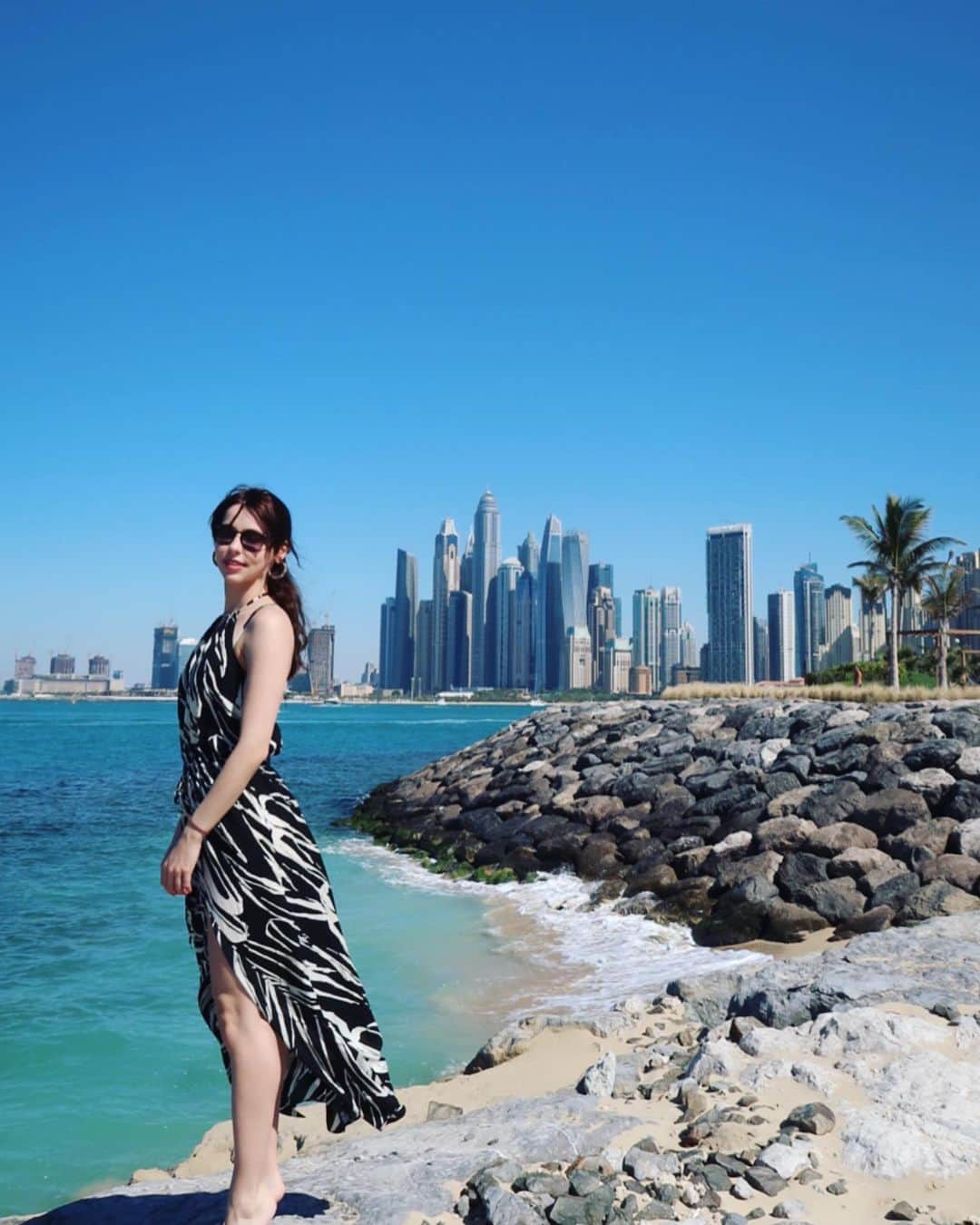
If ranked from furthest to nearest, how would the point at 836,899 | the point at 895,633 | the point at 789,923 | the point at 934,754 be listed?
the point at 895,633, the point at 934,754, the point at 836,899, the point at 789,923

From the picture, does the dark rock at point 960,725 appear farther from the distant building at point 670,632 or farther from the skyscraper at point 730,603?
the distant building at point 670,632

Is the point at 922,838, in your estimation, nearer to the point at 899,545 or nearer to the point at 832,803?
the point at 832,803

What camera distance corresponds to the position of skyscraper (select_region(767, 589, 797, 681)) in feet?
357

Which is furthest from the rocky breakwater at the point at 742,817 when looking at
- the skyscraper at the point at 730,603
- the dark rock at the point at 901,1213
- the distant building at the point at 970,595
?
the skyscraper at the point at 730,603

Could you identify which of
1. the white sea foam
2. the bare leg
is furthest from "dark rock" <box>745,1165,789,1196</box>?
the white sea foam

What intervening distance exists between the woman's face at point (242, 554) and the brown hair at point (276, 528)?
0.6 inches

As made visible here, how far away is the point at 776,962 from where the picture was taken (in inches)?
203

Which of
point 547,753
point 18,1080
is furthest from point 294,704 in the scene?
point 18,1080

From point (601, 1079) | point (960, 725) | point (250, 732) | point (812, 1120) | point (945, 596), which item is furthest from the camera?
point (945, 596)

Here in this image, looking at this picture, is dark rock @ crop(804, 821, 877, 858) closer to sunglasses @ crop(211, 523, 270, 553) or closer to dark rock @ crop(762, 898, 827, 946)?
dark rock @ crop(762, 898, 827, 946)

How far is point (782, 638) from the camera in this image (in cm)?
11269

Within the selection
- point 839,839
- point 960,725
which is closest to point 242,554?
point 839,839

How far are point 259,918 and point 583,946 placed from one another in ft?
21.9

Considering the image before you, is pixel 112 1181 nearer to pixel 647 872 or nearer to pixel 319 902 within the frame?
pixel 319 902
